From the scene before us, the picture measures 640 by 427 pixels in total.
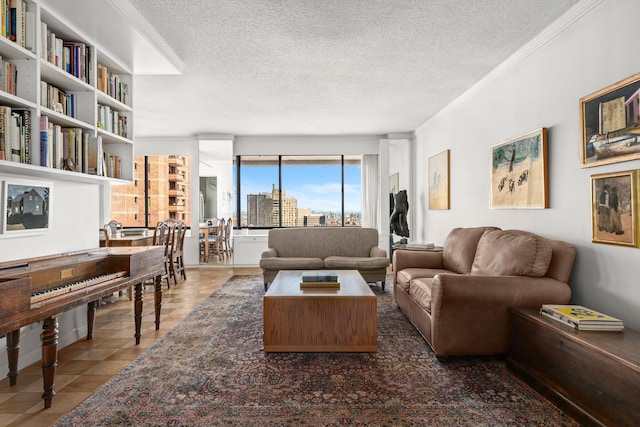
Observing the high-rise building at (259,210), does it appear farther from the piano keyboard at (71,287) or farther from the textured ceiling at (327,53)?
the piano keyboard at (71,287)

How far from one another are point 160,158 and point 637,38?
27.7 ft

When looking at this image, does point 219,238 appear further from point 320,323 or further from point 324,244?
point 320,323

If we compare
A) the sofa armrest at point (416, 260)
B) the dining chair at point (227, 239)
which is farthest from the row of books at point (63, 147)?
the dining chair at point (227, 239)

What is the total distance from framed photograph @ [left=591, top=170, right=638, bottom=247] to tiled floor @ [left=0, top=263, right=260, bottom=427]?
3.49 metres

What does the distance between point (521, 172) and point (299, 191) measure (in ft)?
16.6

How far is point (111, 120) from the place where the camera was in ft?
10.6

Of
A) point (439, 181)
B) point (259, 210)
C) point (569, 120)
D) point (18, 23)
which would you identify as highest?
point (18, 23)

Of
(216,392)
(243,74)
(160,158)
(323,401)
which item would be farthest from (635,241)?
(160,158)

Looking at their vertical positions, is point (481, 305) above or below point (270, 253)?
below

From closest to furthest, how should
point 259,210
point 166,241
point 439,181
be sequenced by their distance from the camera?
point 166,241 → point 439,181 → point 259,210

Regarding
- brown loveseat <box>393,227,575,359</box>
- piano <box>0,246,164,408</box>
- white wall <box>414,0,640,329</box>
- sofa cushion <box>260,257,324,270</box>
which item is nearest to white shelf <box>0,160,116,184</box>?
piano <box>0,246,164,408</box>

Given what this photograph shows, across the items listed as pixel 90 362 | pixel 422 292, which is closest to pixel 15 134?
pixel 90 362

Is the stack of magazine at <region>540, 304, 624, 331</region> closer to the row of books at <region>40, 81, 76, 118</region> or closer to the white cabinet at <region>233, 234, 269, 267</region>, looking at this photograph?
the row of books at <region>40, 81, 76, 118</region>

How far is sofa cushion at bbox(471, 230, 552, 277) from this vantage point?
2.73 metres
